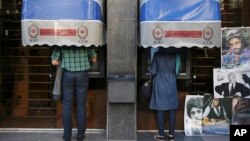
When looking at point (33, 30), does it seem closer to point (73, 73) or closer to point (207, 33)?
point (73, 73)

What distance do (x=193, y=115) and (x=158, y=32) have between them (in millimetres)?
1810

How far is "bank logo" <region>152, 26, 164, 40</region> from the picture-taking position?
717 centimetres

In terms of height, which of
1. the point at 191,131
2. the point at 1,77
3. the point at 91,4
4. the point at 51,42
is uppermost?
the point at 91,4

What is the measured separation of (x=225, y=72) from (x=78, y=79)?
2583 mm

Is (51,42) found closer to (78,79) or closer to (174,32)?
(78,79)

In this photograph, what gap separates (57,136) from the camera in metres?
8.05

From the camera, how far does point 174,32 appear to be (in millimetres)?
7164

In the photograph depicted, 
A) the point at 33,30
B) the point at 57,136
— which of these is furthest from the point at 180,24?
the point at 57,136

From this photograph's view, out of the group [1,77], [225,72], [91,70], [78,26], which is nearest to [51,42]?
[78,26]

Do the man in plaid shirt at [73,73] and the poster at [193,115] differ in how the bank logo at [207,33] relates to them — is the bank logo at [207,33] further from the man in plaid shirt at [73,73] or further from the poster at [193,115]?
the man in plaid shirt at [73,73]

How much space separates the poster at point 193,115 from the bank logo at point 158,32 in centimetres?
150

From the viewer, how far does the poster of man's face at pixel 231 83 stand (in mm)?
8078

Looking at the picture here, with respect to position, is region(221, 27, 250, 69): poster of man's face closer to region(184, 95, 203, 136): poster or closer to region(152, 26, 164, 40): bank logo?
region(184, 95, 203, 136): poster

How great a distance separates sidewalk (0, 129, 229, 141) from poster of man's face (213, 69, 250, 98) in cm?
77
